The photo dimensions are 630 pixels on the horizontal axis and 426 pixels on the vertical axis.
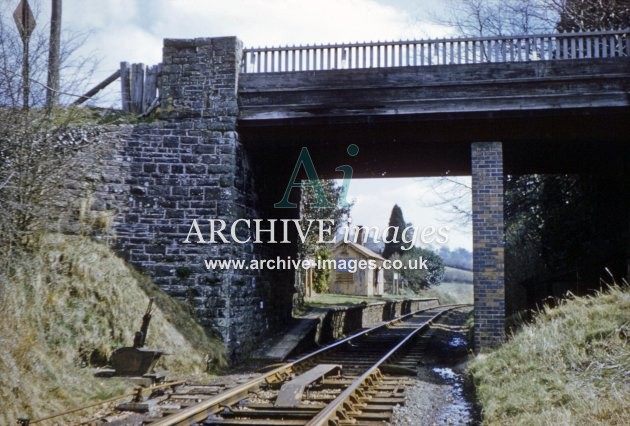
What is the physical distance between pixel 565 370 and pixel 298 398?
333cm

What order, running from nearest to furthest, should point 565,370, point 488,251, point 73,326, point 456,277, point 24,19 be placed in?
point 565,370
point 73,326
point 488,251
point 24,19
point 456,277

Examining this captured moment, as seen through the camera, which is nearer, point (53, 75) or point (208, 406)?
point (208, 406)

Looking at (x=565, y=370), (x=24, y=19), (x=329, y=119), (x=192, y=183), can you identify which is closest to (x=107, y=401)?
(x=192, y=183)

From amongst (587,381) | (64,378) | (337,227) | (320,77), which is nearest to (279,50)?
(320,77)

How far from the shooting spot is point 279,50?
12.2m

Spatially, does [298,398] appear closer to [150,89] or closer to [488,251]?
[488,251]

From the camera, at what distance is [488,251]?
37.9 ft

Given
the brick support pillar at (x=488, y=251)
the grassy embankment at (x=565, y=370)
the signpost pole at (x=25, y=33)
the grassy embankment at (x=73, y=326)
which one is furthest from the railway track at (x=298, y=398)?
the signpost pole at (x=25, y=33)

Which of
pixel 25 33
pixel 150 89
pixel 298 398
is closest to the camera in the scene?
pixel 298 398

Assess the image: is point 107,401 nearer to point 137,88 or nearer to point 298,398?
point 298,398

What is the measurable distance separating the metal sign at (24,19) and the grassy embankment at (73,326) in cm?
377

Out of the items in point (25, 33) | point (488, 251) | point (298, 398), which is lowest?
point (298, 398)

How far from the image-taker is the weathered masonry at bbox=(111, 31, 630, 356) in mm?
11359

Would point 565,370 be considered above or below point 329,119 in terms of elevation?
below
